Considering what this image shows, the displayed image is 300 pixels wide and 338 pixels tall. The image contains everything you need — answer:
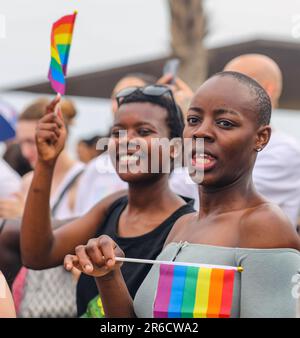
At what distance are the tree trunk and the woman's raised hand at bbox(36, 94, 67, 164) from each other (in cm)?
1156

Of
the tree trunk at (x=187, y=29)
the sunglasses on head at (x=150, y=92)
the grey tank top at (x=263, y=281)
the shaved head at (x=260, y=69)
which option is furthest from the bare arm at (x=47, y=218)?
the tree trunk at (x=187, y=29)

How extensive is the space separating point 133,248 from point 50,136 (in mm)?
548

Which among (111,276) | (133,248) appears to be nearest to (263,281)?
(111,276)

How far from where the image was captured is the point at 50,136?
11.4ft

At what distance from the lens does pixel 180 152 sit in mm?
3766

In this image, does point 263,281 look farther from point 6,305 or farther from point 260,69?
point 260,69

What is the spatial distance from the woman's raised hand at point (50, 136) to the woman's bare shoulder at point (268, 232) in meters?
1.04

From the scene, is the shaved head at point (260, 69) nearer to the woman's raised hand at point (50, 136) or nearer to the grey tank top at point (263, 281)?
the woman's raised hand at point (50, 136)

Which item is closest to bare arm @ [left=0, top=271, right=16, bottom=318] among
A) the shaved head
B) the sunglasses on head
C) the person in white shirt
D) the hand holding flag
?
the hand holding flag

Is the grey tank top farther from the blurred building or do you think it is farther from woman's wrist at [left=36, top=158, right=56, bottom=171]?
the blurred building

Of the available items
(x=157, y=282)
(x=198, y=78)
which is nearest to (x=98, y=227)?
(x=157, y=282)

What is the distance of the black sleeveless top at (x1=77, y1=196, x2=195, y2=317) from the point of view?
11.0ft
